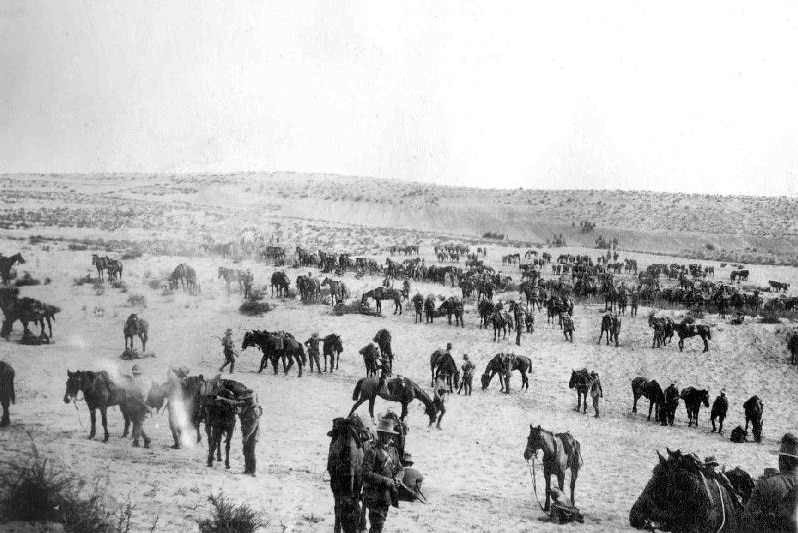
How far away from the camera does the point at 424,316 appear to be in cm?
2705

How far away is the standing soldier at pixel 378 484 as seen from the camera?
6.59m

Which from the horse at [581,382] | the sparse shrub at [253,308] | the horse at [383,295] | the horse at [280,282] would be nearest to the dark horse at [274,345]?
the sparse shrub at [253,308]

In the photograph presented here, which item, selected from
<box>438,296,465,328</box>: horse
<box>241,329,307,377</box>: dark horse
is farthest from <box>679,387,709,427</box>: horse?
<box>241,329,307,377</box>: dark horse

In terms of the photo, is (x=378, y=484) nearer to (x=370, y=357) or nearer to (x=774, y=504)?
(x=774, y=504)

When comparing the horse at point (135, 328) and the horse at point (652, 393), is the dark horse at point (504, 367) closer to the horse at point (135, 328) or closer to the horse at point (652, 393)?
the horse at point (652, 393)

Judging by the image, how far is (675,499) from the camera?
17.7 ft

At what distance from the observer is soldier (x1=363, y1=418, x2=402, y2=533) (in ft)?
21.6

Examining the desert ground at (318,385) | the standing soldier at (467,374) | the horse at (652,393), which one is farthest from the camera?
the standing soldier at (467,374)

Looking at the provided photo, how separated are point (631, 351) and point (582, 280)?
454 inches

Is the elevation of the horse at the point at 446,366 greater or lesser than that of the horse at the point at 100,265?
lesser

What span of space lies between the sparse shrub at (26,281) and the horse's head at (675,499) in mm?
22328

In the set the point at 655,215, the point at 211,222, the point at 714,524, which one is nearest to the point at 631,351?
the point at 714,524

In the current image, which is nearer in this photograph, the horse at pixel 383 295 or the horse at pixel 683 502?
the horse at pixel 683 502

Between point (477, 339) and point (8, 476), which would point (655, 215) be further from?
point (8, 476)
